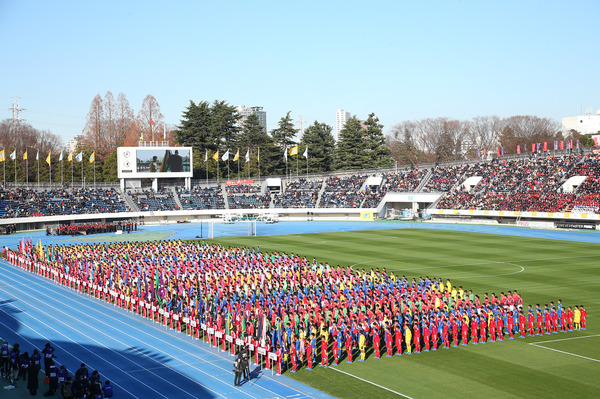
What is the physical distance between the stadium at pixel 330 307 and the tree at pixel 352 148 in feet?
115

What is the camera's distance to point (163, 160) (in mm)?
71688

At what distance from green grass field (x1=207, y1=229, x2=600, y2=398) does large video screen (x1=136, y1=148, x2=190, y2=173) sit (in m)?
23.2

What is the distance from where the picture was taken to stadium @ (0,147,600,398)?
54.2 ft

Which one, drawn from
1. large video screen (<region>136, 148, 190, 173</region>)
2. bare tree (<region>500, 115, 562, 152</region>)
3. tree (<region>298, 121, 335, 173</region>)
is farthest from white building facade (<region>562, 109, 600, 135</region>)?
large video screen (<region>136, 148, 190, 173</region>)

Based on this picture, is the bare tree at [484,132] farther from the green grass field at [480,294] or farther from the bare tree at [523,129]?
the green grass field at [480,294]

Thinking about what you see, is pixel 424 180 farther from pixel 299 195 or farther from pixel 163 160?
pixel 163 160

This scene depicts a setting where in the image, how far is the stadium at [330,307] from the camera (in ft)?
54.2

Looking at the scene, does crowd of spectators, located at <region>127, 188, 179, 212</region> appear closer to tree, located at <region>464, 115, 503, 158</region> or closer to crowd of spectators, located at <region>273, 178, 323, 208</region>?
crowd of spectators, located at <region>273, 178, 323, 208</region>

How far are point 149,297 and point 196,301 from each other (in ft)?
11.1

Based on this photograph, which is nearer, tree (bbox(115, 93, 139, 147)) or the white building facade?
tree (bbox(115, 93, 139, 147))

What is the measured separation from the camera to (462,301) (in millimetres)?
21094

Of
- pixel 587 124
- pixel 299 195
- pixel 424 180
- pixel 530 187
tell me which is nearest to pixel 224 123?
pixel 299 195

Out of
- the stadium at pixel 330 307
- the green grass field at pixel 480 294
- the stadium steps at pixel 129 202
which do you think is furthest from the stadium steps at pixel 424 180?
the stadium steps at pixel 129 202

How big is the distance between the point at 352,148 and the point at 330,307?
74312 mm
